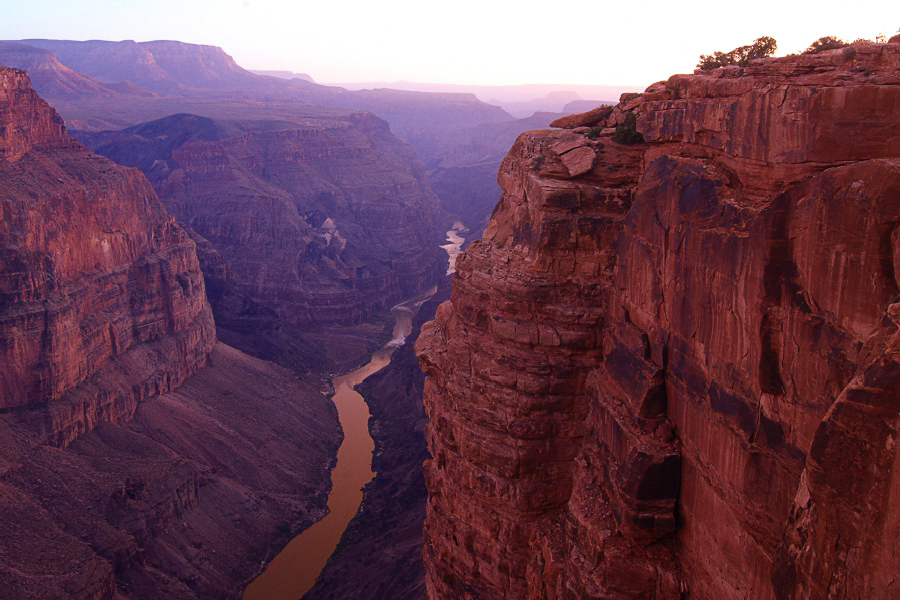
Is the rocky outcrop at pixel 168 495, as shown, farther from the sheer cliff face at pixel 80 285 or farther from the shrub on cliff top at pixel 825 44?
the shrub on cliff top at pixel 825 44

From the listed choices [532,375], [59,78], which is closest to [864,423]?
[532,375]

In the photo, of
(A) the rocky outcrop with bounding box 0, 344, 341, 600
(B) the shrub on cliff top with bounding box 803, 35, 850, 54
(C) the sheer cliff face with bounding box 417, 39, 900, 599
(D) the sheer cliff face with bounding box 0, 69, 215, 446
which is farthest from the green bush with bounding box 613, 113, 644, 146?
(D) the sheer cliff face with bounding box 0, 69, 215, 446

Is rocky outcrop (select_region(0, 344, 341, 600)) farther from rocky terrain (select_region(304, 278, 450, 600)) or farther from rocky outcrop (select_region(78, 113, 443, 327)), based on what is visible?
rocky outcrop (select_region(78, 113, 443, 327))

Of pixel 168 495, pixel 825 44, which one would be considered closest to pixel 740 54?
pixel 825 44

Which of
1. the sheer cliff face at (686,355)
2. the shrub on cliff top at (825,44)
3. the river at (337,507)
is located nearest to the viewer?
the sheer cliff face at (686,355)

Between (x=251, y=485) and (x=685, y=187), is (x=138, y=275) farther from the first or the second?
(x=685, y=187)

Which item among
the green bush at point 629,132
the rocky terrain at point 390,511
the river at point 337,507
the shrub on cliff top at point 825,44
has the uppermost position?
the shrub on cliff top at point 825,44

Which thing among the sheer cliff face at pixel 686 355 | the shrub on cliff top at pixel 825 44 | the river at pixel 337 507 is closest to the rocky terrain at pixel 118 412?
the river at pixel 337 507
